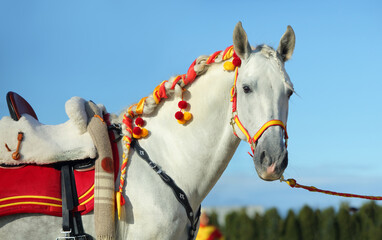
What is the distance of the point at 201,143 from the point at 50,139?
129cm

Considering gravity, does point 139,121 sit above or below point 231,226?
above

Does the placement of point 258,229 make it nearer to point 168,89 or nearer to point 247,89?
point 168,89

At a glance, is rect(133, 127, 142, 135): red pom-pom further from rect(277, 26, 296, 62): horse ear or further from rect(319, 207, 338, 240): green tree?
rect(319, 207, 338, 240): green tree

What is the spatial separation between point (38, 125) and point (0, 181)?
583 millimetres

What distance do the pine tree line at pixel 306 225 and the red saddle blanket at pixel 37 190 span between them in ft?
34.9

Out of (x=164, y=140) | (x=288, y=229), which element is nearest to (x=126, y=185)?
(x=164, y=140)

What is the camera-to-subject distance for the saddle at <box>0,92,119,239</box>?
3881mm

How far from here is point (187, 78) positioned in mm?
4203

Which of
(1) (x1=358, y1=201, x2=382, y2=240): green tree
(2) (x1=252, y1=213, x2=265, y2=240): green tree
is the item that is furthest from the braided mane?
(1) (x1=358, y1=201, x2=382, y2=240): green tree

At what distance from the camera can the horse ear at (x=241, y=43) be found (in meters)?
3.94

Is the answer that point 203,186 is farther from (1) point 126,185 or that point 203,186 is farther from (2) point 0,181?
(2) point 0,181

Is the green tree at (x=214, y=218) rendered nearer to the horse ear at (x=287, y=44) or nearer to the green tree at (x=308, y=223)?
the green tree at (x=308, y=223)

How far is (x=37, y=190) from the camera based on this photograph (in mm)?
3932

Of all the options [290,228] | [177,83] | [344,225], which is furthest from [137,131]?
[344,225]
